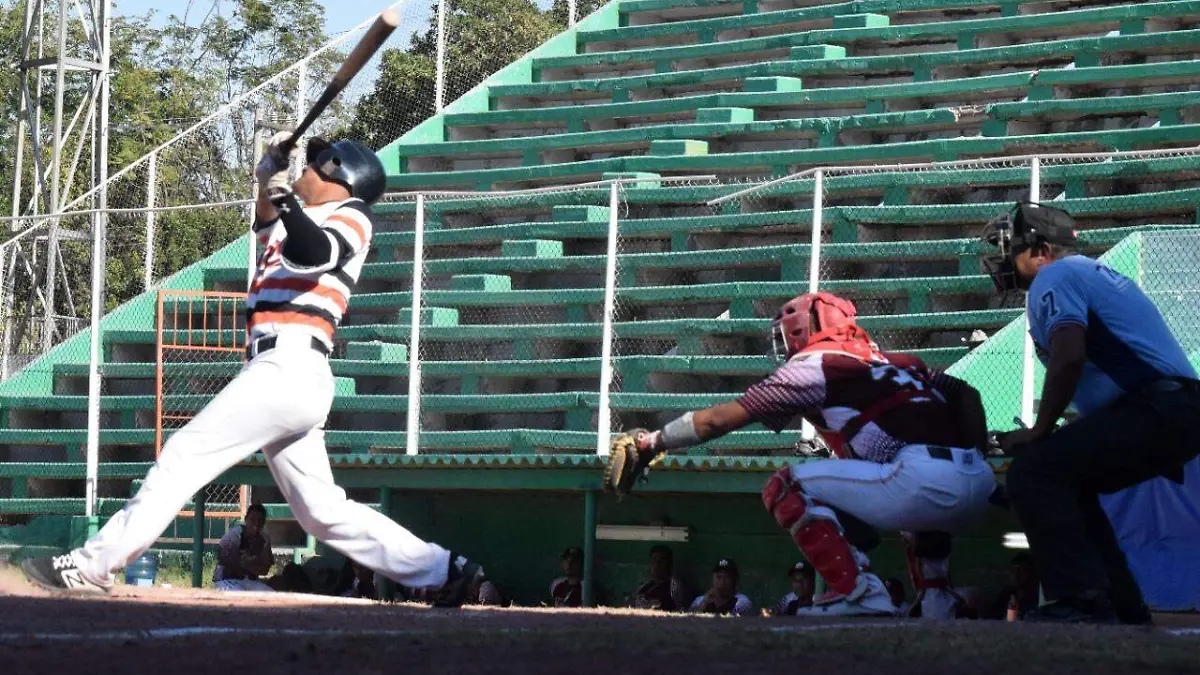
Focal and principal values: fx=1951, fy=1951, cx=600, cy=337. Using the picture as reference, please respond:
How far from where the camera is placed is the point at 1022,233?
7.22 meters

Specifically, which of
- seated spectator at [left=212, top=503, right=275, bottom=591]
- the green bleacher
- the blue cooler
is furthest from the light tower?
seated spectator at [left=212, top=503, right=275, bottom=591]

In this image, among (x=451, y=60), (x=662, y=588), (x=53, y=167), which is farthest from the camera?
(x=451, y=60)

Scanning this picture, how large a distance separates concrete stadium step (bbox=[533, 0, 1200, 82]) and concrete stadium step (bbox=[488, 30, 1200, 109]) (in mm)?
200

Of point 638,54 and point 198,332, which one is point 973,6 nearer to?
point 638,54

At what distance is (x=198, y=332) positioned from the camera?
643 inches

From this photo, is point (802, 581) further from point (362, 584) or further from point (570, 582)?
point (362, 584)

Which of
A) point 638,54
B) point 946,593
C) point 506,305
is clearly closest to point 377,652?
point 946,593

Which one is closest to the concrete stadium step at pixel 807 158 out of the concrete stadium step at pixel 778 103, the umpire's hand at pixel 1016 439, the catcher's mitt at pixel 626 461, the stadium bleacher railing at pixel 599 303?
the stadium bleacher railing at pixel 599 303

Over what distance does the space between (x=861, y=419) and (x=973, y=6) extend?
10.3m

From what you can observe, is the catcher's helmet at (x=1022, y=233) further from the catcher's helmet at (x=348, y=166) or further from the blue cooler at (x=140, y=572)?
the blue cooler at (x=140, y=572)

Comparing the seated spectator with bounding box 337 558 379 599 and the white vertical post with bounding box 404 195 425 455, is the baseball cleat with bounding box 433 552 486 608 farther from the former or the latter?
the white vertical post with bounding box 404 195 425 455

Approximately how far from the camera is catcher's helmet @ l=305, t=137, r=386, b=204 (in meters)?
7.73

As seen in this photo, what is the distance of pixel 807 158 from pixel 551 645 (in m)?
10.4

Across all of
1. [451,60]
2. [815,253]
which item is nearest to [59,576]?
[815,253]
